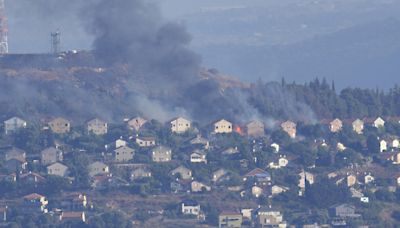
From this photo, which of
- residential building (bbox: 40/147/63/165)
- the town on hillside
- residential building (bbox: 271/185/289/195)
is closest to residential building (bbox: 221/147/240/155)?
the town on hillside

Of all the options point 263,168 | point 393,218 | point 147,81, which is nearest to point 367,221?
point 393,218

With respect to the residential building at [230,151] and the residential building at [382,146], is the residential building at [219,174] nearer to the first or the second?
the residential building at [230,151]

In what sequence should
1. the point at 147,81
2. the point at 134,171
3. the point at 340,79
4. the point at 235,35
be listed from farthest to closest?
the point at 235,35 → the point at 340,79 → the point at 147,81 → the point at 134,171

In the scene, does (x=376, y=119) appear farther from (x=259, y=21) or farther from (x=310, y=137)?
(x=259, y=21)

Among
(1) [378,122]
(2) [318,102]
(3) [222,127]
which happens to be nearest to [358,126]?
(1) [378,122]

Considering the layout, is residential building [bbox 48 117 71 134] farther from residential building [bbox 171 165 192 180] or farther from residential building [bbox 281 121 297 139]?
residential building [bbox 171 165 192 180]

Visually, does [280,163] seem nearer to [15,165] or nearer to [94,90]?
[15,165]

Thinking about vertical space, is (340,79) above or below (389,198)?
above
